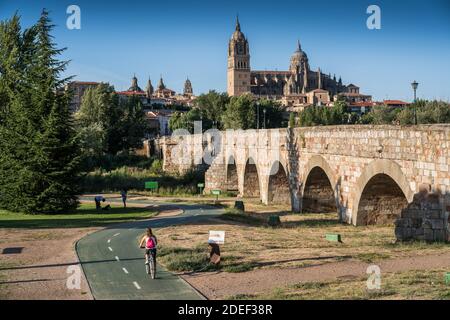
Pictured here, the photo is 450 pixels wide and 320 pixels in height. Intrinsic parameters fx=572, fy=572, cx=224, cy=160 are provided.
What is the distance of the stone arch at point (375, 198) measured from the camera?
71.7 feet

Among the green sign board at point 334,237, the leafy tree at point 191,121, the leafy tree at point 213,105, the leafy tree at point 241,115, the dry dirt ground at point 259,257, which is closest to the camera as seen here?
the dry dirt ground at point 259,257

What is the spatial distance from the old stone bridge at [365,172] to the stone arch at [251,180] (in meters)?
1.66

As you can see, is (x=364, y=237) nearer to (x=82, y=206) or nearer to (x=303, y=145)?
(x=303, y=145)

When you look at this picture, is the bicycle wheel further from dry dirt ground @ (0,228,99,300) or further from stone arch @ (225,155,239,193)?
stone arch @ (225,155,239,193)

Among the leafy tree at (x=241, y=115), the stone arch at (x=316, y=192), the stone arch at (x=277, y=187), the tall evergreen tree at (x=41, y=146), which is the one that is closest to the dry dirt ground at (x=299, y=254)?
the stone arch at (x=316, y=192)

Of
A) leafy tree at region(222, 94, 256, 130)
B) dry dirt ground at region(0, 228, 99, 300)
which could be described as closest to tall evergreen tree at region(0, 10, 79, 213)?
dry dirt ground at region(0, 228, 99, 300)

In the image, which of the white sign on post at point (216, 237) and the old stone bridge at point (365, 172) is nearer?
the white sign on post at point (216, 237)

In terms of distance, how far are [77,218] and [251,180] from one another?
66.1 ft

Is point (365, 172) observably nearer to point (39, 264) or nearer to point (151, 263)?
point (151, 263)

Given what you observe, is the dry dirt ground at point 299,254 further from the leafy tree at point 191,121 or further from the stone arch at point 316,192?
the leafy tree at point 191,121

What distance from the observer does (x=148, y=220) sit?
29516 mm

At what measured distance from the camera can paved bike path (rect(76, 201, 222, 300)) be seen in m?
13.4

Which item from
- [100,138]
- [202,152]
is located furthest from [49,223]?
[100,138]

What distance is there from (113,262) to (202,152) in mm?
42926
